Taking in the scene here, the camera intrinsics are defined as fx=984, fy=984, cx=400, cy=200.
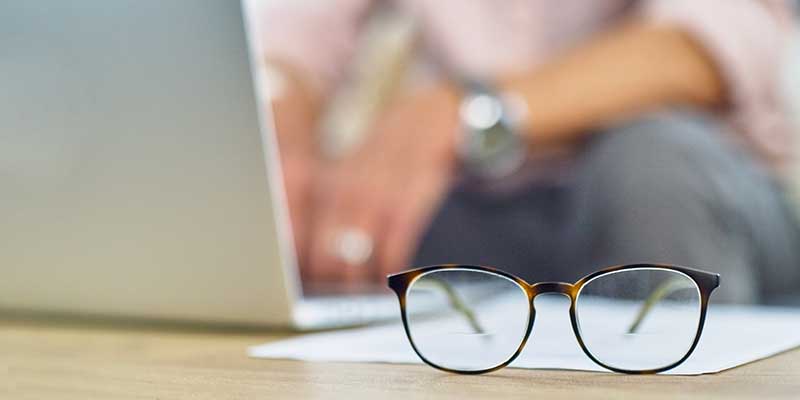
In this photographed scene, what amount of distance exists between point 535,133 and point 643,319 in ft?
3.60

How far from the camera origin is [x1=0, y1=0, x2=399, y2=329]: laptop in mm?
479

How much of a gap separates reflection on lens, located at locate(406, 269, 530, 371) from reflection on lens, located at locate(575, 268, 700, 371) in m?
0.03

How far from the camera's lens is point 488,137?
157 cm

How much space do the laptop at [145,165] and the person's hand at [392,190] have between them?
3.13 ft

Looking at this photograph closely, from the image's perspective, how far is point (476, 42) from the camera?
1.76 metres

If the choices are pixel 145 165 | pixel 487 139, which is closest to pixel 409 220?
pixel 487 139

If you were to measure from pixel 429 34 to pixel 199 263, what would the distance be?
1.31m

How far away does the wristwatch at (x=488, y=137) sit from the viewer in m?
1.54

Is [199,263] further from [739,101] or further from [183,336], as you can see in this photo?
[739,101]

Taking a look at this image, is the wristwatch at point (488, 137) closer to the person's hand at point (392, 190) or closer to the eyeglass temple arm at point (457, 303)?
the person's hand at point (392, 190)

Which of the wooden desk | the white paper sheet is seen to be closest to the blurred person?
the white paper sheet

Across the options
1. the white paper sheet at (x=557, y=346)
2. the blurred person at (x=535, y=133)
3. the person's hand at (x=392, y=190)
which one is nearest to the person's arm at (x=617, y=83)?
the blurred person at (x=535, y=133)

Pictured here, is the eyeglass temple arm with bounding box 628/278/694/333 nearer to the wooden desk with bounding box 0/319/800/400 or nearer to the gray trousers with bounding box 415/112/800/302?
the wooden desk with bounding box 0/319/800/400

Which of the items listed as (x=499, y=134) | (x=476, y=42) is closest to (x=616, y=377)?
(x=499, y=134)
